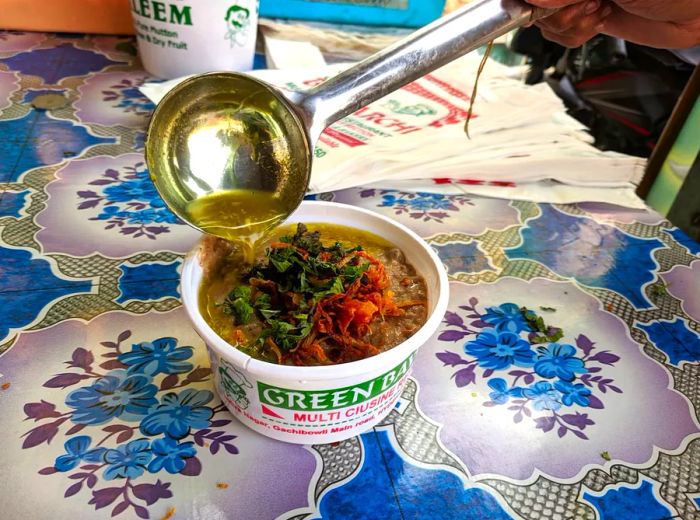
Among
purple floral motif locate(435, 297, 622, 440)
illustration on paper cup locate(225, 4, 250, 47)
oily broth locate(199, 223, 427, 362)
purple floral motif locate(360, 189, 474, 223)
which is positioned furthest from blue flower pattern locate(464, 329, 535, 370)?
illustration on paper cup locate(225, 4, 250, 47)

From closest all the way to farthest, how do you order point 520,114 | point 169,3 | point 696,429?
point 696,429, point 169,3, point 520,114

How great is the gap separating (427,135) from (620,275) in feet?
1.52

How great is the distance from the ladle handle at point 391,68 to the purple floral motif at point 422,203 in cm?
42

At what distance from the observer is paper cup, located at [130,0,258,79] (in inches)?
44.7

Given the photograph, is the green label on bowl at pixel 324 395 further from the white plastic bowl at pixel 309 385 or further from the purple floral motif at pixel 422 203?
the purple floral motif at pixel 422 203

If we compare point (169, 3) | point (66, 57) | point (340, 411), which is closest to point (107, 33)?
point (66, 57)

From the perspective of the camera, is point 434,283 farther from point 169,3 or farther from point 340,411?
point 169,3

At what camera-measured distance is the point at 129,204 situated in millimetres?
939

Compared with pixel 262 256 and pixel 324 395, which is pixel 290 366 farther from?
pixel 262 256

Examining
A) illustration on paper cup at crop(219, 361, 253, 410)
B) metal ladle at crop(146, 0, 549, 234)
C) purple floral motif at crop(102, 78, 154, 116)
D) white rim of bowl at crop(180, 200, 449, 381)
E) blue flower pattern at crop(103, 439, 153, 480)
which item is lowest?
purple floral motif at crop(102, 78, 154, 116)

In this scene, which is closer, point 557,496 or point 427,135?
point 557,496

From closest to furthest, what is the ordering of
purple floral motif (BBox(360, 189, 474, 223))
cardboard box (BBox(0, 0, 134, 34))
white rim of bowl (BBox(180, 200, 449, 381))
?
white rim of bowl (BBox(180, 200, 449, 381)) → purple floral motif (BBox(360, 189, 474, 223)) → cardboard box (BBox(0, 0, 134, 34))

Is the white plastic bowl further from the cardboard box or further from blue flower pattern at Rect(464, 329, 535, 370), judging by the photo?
the cardboard box

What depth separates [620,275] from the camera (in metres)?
0.92
